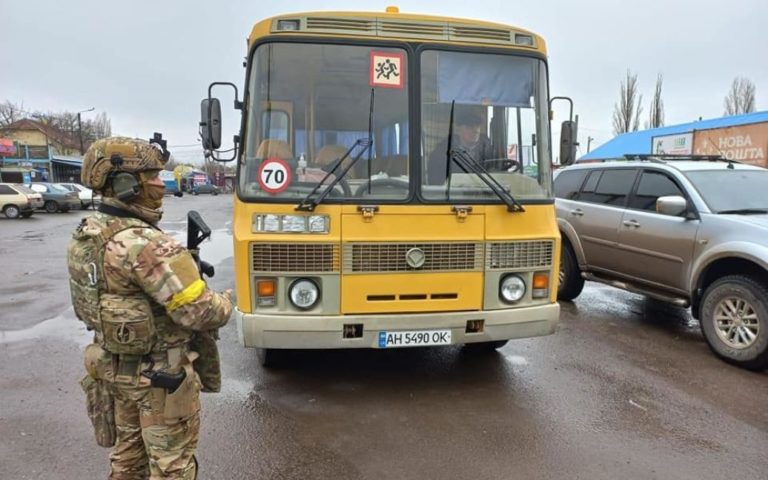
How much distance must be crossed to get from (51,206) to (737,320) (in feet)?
101

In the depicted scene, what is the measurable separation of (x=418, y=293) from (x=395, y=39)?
195 cm

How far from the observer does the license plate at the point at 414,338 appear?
386 cm

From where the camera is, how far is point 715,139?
16.2 meters

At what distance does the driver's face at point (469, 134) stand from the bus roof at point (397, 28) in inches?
25.9

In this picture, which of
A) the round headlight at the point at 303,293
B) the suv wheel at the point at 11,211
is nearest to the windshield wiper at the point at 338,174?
the round headlight at the point at 303,293

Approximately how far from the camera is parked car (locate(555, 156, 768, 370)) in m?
4.87

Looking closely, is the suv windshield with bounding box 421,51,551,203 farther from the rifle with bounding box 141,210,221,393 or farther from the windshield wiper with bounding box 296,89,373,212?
the rifle with bounding box 141,210,221,393

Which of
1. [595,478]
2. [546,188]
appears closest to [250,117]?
[546,188]

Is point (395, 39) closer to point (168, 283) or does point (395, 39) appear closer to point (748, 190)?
point (168, 283)

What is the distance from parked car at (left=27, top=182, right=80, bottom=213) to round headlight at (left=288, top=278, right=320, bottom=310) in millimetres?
28362

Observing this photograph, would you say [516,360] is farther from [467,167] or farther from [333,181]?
[333,181]

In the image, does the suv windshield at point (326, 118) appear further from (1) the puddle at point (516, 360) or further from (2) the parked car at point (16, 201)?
(2) the parked car at point (16, 201)

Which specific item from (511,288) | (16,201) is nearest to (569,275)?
(511,288)

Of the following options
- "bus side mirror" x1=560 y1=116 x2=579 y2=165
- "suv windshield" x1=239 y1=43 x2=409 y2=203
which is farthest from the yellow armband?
"bus side mirror" x1=560 y1=116 x2=579 y2=165
